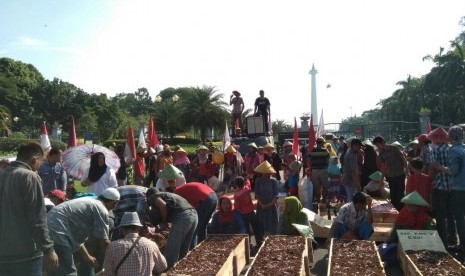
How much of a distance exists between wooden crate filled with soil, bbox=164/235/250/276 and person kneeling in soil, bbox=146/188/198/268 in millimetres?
226

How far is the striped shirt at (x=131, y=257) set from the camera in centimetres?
492

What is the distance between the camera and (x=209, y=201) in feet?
25.4

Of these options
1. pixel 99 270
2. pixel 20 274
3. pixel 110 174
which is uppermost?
pixel 110 174

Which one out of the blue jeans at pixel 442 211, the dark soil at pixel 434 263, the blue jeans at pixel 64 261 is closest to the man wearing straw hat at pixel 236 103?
the blue jeans at pixel 442 211

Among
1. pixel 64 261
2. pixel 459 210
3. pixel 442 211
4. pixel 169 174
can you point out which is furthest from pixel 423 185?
pixel 64 261

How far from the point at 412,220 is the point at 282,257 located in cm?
232

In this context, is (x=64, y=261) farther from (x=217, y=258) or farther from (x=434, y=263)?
(x=434, y=263)

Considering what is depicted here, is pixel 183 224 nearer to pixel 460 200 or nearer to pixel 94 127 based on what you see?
pixel 460 200

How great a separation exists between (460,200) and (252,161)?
6390 millimetres

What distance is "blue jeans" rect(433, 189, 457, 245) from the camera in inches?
313

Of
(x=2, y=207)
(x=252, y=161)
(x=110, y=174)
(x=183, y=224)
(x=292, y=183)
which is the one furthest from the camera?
(x=252, y=161)

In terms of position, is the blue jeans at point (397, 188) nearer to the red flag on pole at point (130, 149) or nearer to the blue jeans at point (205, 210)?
the blue jeans at point (205, 210)

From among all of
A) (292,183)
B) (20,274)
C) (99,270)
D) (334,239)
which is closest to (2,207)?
(20,274)

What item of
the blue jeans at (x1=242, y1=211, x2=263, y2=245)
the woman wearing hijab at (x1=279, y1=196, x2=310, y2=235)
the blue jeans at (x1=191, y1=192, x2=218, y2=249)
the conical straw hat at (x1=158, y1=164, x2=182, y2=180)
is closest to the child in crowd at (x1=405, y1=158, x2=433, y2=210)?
the woman wearing hijab at (x1=279, y1=196, x2=310, y2=235)
